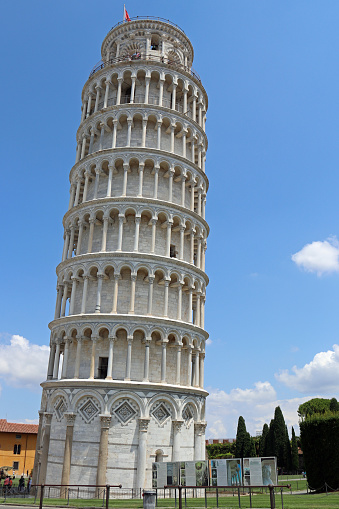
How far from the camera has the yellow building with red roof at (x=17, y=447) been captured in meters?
64.9

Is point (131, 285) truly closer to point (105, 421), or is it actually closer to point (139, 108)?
point (105, 421)

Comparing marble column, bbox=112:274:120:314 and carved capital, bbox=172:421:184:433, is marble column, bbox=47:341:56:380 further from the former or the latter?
carved capital, bbox=172:421:184:433

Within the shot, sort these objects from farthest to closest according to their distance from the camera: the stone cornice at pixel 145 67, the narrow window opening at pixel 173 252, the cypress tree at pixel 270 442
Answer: the cypress tree at pixel 270 442 < the stone cornice at pixel 145 67 < the narrow window opening at pixel 173 252

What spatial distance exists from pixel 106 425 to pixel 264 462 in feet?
36.4

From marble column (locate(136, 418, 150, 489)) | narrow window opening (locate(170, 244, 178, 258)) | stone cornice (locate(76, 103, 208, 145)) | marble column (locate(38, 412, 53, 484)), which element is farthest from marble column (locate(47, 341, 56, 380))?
stone cornice (locate(76, 103, 208, 145))

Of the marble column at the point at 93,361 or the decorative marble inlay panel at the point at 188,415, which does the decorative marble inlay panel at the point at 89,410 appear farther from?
the decorative marble inlay panel at the point at 188,415

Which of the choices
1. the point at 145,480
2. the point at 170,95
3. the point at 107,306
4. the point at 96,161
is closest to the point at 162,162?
the point at 96,161

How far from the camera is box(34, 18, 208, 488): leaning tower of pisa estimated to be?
100 ft

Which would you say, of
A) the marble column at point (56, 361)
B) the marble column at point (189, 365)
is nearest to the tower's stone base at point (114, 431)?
the marble column at point (56, 361)

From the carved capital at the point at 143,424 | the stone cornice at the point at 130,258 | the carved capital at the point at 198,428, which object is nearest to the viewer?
the carved capital at the point at 143,424

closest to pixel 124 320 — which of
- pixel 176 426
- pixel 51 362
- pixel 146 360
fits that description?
pixel 146 360

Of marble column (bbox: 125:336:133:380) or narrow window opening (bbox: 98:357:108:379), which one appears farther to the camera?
narrow window opening (bbox: 98:357:108:379)

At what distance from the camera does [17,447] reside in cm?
6606

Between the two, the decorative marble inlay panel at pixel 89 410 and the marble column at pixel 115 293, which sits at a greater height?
the marble column at pixel 115 293
